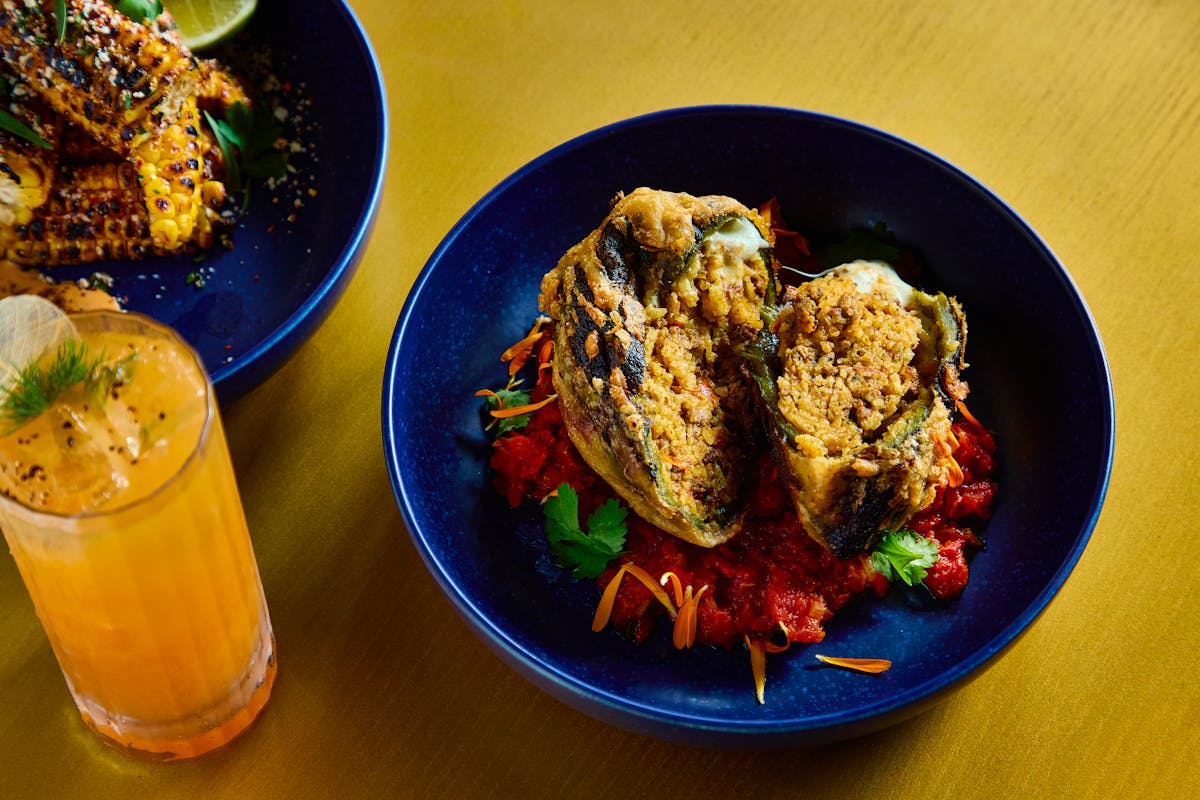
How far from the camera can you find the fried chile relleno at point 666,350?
192 centimetres

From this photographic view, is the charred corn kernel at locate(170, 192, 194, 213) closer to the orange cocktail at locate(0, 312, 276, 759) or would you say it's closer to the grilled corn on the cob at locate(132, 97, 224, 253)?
the grilled corn on the cob at locate(132, 97, 224, 253)

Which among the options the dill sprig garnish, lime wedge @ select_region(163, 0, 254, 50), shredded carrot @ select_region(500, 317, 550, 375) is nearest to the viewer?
the dill sprig garnish

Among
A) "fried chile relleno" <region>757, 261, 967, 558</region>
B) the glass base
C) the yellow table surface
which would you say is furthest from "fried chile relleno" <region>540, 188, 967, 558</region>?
the glass base

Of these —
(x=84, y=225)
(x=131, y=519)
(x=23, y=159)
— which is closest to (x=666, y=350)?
(x=131, y=519)

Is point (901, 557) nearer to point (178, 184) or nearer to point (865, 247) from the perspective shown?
point (865, 247)

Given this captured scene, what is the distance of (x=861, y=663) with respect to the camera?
1888 millimetres

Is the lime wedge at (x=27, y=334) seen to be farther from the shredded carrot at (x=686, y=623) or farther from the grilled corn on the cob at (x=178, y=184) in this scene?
the shredded carrot at (x=686, y=623)

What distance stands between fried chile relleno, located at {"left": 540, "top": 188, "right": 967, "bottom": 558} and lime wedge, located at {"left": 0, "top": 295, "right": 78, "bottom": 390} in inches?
29.3

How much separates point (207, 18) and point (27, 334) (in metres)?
1.23

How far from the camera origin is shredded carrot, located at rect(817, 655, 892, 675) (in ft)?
6.15

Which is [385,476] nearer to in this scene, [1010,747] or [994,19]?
[1010,747]

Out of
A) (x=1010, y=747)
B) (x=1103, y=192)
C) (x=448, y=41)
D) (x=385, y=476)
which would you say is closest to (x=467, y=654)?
(x=385, y=476)

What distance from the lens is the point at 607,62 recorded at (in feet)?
9.00

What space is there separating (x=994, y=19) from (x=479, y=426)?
158 cm
